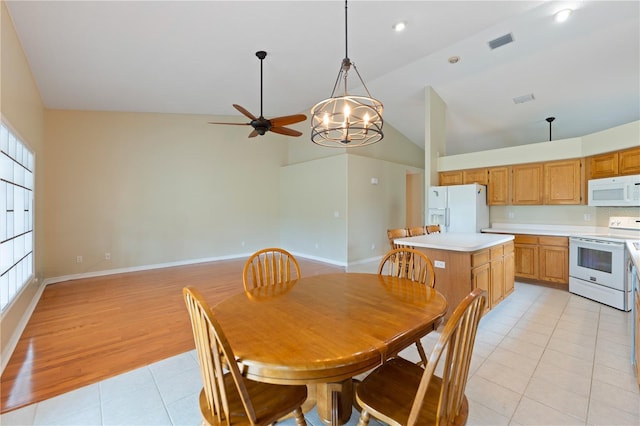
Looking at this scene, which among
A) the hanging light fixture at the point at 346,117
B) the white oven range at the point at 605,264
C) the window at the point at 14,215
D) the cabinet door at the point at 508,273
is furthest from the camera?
the cabinet door at the point at 508,273

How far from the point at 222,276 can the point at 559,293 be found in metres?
5.13

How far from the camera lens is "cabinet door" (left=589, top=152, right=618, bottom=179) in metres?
3.66

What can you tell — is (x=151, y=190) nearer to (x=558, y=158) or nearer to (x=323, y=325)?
(x=323, y=325)

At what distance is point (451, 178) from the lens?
5.23 m

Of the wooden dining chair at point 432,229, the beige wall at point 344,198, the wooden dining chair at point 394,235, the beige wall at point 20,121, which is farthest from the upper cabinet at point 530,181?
the beige wall at point 20,121

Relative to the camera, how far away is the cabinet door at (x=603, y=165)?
366 centimetres

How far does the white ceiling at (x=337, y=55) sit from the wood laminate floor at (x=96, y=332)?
2.93m

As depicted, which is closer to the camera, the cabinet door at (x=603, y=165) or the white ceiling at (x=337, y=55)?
the white ceiling at (x=337, y=55)

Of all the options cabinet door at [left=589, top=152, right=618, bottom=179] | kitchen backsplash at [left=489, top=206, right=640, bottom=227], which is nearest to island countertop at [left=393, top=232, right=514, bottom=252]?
cabinet door at [left=589, top=152, right=618, bottom=179]

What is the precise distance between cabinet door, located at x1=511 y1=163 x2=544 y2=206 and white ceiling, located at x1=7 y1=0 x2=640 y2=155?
117cm

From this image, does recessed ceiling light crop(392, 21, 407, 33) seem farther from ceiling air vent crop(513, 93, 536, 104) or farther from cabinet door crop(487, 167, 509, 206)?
cabinet door crop(487, 167, 509, 206)

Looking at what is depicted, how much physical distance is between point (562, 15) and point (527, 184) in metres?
2.35

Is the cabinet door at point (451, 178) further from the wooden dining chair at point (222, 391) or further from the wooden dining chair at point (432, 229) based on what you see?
the wooden dining chair at point (222, 391)

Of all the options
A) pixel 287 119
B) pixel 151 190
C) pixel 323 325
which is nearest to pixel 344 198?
pixel 287 119
